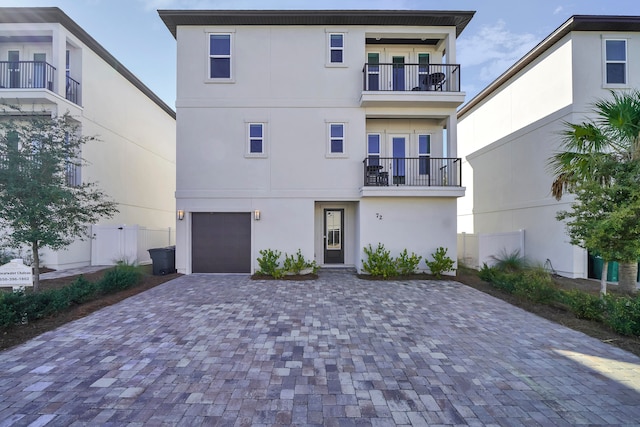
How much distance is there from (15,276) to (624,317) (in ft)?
36.3

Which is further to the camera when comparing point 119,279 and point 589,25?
point 589,25

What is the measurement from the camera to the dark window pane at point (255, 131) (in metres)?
9.73

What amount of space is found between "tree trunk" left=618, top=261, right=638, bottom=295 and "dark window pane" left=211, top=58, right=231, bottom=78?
12.9 meters

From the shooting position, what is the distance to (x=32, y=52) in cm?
1125

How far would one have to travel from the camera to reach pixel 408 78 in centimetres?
1024

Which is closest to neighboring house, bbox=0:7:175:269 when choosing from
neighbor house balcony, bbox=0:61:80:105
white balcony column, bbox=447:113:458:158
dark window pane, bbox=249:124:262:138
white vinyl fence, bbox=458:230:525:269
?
neighbor house balcony, bbox=0:61:80:105

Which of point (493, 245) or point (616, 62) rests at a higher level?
point (616, 62)

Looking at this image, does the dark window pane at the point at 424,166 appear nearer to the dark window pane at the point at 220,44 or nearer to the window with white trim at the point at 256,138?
the window with white trim at the point at 256,138

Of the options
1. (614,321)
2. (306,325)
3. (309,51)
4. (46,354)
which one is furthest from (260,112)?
(614,321)

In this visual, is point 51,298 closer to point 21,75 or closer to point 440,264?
point 440,264

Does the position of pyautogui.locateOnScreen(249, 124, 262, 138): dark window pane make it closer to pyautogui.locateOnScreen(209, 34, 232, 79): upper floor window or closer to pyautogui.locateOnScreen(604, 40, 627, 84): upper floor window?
pyautogui.locateOnScreen(209, 34, 232, 79): upper floor window

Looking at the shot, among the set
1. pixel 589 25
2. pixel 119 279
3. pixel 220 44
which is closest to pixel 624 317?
pixel 589 25

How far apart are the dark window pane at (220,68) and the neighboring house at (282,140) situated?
4cm

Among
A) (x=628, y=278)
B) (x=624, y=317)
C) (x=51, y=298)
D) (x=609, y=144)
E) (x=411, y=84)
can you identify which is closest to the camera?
(x=624, y=317)
